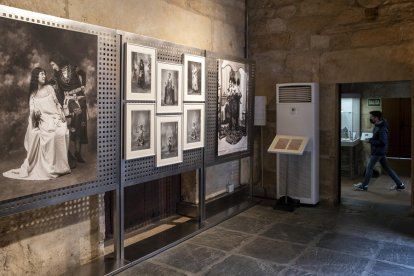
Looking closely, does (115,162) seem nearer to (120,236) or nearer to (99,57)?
(120,236)

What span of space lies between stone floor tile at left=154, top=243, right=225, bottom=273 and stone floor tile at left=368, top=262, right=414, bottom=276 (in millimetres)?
1359

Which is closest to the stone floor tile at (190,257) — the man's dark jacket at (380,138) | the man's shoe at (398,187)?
the man's dark jacket at (380,138)

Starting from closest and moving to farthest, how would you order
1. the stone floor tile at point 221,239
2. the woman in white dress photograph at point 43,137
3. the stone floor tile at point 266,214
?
the woman in white dress photograph at point 43,137 → the stone floor tile at point 221,239 → the stone floor tile at point 266,214

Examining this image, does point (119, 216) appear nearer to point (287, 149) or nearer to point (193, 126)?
point (193, 126)

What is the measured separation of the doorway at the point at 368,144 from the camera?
20.4 ft

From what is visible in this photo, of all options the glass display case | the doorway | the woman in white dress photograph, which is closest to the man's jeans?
the doorway

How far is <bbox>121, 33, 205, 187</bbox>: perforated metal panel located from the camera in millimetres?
3387

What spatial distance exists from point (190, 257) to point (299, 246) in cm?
114

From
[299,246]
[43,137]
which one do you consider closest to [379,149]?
[299,246]

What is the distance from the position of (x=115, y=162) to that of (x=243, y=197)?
9.55 ft

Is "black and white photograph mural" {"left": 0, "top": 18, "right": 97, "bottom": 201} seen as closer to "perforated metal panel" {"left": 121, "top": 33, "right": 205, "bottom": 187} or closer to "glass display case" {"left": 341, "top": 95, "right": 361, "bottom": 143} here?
"perforated metal panel" {"left": 121, "top": 33, "right": 205, "bottom": 187}

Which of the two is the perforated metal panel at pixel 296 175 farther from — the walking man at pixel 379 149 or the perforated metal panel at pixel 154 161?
the walking man at pixel 379 149

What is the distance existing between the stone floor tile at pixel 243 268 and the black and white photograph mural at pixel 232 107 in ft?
5.12

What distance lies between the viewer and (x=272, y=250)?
3756 mm
